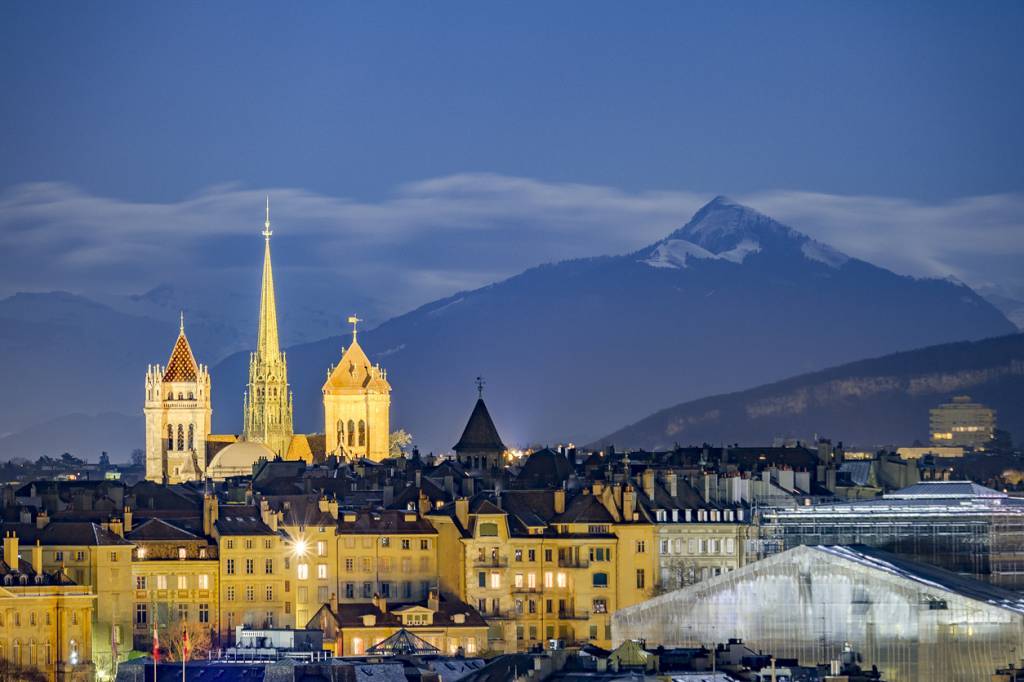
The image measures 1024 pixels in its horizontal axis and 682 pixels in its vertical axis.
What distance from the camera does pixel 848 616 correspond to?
10269 cm

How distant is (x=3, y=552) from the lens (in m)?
120

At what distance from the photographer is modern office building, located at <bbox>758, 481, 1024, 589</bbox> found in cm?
11988

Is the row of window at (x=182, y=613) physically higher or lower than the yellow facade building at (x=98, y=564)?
lower

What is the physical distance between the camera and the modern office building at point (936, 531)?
393 feet

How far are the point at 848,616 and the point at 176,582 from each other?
32.3m

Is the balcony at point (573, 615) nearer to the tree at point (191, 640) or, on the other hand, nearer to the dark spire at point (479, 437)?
the tree at point (191, 640)

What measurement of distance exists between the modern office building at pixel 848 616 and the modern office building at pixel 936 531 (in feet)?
32.9

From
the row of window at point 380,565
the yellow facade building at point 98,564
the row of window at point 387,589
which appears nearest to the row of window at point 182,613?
the yellow facade building at point 98,564

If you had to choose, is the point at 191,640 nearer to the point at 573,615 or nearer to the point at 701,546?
the point at 573,615

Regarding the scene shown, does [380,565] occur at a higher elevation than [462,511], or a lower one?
lower

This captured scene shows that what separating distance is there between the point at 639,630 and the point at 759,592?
3.83 m

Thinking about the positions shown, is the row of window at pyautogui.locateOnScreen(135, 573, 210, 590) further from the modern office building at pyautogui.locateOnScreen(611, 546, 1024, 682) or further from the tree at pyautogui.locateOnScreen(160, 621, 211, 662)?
the modern office building at pyautogui.locateOnScreen(611, 546, 1024, 682)

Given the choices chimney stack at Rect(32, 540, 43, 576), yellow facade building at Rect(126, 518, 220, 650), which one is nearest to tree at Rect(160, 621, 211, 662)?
yellow facade building at Rect(126, 518, 220, 650)

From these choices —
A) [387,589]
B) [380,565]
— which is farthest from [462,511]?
[387,589]
